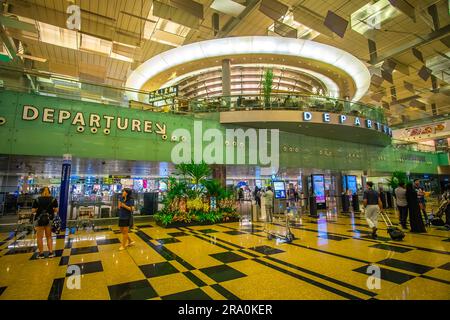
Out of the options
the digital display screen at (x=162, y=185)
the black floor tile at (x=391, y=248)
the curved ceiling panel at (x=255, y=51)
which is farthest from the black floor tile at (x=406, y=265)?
the digital display screen at (x=162, y=185)

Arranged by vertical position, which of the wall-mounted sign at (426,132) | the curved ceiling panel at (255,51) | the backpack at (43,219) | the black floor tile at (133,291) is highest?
the curved ceiling panel at (255,51)

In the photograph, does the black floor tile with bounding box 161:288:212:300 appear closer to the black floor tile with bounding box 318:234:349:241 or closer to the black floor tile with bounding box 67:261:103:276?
the black floor tile with bounding box 67:261:103:276

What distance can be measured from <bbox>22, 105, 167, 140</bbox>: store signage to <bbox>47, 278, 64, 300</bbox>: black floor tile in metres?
6.17

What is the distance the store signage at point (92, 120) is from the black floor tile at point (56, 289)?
6.17 m

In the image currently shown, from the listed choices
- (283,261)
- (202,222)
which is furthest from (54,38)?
(283,261)

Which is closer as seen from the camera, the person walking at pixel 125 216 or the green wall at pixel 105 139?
the person walking at pixel 125 216

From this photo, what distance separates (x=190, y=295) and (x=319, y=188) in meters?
9.71

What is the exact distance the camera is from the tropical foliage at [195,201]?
801cm

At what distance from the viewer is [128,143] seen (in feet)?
28.9

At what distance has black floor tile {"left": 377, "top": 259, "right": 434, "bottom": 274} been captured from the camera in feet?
11.1

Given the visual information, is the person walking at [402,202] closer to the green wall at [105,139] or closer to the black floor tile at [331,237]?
the black floor tile at [331,237]

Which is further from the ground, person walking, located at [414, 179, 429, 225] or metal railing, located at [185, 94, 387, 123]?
metal railing, located at [185, 94, 387, 123]


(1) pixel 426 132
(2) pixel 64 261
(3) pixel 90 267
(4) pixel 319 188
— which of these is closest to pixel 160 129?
(2) pixel 64 261

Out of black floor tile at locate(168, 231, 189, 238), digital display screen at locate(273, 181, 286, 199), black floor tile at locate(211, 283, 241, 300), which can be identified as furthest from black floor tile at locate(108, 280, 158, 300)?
digital display screen at locate(273, 181, 286, 199)
